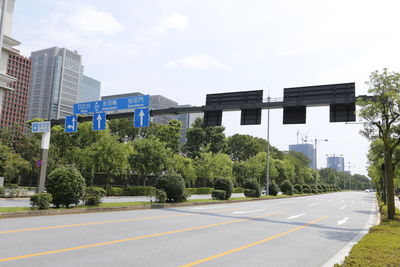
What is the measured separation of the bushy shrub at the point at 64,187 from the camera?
14102 mm

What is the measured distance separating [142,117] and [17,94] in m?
128

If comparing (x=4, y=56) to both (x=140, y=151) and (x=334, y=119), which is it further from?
(x=334, y=119)

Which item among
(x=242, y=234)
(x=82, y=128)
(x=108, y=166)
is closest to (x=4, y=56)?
(x=82, y=128)

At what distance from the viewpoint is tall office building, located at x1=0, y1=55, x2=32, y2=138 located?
120938 mm

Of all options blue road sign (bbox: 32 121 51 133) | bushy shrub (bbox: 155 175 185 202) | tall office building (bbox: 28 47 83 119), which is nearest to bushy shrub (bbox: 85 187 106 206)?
bushy shrub (bbox: 155 175 185 202)

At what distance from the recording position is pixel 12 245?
6.91 m

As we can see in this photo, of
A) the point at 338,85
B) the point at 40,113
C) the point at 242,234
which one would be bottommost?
the point at 242,234

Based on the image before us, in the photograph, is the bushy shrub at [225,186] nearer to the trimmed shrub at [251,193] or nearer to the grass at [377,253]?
the trimmed shrub at [251,193]

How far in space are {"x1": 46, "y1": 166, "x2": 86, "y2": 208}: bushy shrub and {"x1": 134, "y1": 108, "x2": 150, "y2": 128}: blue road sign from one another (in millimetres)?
6979

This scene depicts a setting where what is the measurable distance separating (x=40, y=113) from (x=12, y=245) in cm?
15065

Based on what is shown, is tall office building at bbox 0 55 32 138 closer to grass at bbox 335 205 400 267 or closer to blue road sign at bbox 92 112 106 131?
blue road sign at bbox 92 112 106 131

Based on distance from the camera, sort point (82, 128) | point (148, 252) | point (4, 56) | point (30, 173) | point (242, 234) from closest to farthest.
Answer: point (148, 252)
point (242, 234)
point (4, 56)
point (82, 128)
point (30, 173)

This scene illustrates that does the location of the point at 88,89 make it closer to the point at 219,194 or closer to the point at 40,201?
the point at 219,194

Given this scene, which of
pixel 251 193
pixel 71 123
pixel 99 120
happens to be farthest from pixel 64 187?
pixel 251 193
